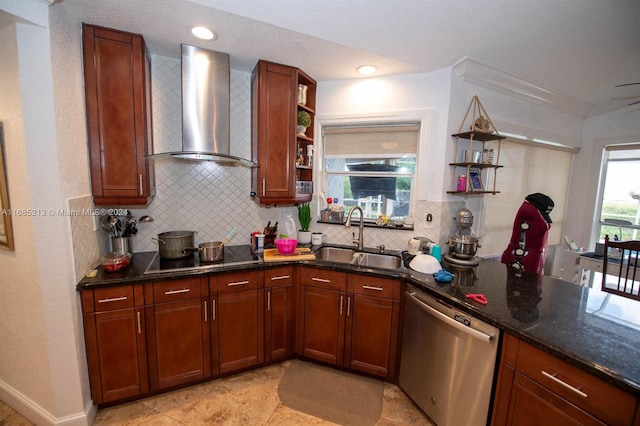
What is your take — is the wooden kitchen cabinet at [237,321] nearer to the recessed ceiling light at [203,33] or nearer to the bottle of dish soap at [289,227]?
the bottle of dish soap at [289,227]

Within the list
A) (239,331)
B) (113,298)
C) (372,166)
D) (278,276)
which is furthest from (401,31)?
(113,298)

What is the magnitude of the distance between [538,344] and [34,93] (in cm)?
280

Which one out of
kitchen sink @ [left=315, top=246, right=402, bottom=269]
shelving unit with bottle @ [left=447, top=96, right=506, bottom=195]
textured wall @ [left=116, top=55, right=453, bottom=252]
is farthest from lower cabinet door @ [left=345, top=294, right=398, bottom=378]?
shelving unit with bottle @ [left=447, top=96, right=506, bottom=195]

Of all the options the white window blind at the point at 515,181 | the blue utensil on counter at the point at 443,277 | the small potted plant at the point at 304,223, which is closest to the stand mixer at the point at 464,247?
the blue utensil on counter at the point at 443,277

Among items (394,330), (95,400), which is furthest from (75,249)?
(394,330)

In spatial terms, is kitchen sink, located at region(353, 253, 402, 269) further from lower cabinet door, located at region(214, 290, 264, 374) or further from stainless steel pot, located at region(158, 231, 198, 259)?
stainless steel pot, located at region(158, 231, 198, 259)

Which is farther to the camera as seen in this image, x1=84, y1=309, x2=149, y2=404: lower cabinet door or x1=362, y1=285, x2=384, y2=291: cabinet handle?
x1=362, y1=285, x2=384, y2=291: cabinet handle

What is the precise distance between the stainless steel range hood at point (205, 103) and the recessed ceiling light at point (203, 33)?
0.18m

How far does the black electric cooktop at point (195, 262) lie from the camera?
1869 mm

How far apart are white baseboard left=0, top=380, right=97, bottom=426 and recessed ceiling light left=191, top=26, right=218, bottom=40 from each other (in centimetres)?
259

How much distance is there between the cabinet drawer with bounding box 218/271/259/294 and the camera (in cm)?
193

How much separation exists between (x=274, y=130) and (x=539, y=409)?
2.41 meters

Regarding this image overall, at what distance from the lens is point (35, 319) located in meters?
1.53

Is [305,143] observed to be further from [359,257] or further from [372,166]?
[359,257]
